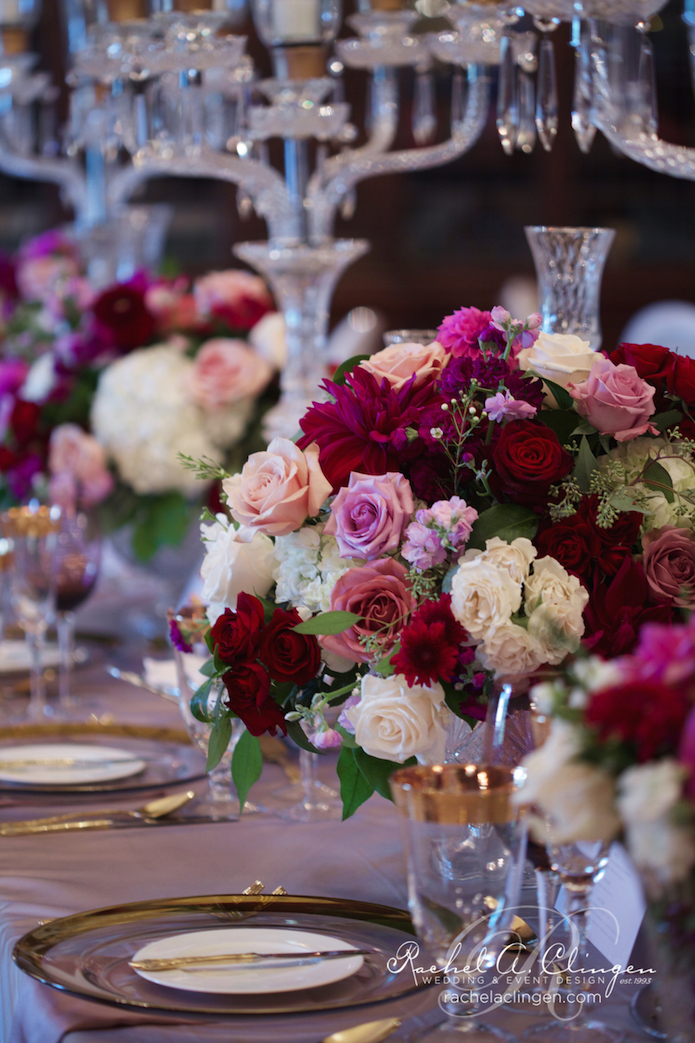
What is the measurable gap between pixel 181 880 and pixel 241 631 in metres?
0.21

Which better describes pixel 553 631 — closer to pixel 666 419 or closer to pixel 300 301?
pixel 666 419

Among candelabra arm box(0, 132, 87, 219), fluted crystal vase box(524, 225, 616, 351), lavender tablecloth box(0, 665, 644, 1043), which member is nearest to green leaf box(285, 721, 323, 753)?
lavender tablecloth box(0, 665, 644, 1043)

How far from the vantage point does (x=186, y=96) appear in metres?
1.67

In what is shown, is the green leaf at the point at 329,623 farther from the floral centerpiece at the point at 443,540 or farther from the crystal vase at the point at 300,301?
the crystal vase at the point at 300,301

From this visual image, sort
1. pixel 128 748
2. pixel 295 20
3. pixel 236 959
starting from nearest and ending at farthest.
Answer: pixel 236 959, pixel 128 748, pixel 295 20

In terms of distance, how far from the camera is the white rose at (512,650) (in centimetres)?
78

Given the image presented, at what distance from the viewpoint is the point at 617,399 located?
33.9 inches

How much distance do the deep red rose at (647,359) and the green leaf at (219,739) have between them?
39 cm

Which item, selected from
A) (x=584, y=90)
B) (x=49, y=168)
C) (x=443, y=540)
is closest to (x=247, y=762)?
(x=443, y=540)

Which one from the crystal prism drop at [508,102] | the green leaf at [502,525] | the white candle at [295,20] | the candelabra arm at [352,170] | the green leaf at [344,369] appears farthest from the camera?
the candelabra arm at [352,170]

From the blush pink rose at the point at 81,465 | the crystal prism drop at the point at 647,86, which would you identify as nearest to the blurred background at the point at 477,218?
the blush pink rose at the point at 81,465

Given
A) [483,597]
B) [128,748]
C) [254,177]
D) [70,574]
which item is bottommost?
[128,748]

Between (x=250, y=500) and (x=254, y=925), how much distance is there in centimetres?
29

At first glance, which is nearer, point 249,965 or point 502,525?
point 249,965
